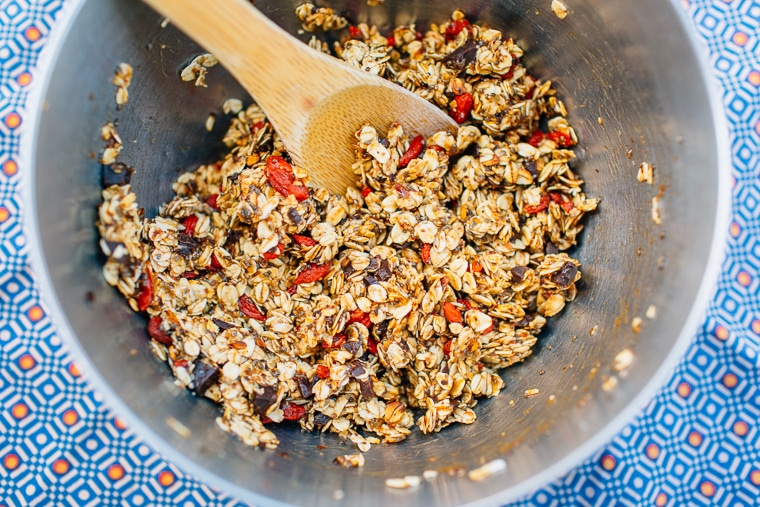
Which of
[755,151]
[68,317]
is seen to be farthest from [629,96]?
[68,317]

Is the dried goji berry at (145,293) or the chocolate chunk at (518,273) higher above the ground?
the chocolate chunk at (518,273)

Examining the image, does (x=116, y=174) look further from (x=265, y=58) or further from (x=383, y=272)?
(x=383, y=272)

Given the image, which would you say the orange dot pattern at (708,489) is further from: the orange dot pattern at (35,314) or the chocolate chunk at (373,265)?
the orange dot pattern at (35,314)

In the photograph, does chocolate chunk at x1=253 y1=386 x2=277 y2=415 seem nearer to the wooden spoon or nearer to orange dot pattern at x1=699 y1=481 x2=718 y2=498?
the wooden spoon

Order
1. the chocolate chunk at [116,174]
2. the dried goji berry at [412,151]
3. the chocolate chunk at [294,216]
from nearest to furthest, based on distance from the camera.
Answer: the chocolate chunk at [116,174] → the chocolate chunk at [294,216] → the dried goji berry at [412,151]

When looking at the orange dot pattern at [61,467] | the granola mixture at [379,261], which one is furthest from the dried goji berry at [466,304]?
the orange dot pattern at [61,467]

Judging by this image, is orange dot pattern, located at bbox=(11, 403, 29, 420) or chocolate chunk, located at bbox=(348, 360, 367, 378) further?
orange dot pattern, located at bbox=(11, 403, 29, 420)

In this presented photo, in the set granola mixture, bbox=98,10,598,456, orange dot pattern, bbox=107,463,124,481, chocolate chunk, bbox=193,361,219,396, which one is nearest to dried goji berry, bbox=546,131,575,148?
granola mixture, bbox=98,10,598,456
